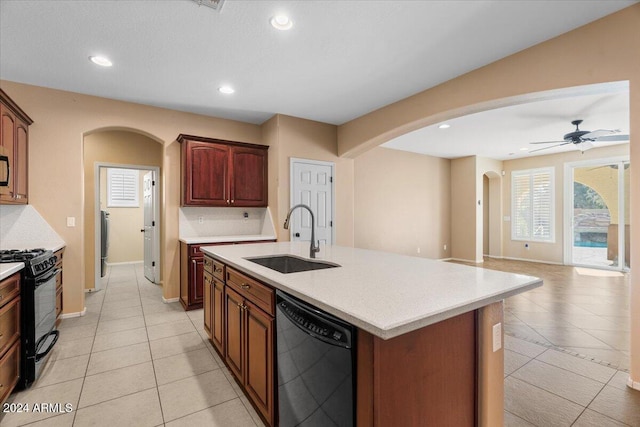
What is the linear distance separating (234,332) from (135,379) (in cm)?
92

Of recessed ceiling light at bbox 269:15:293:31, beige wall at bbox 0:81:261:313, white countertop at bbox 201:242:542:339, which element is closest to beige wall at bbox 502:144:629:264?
white countertop at bbox 201:242:542:339

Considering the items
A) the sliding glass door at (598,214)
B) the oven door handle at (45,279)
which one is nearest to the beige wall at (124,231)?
the oven door handle at (45,279)

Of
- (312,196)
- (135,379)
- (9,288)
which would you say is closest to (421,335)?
(135,379)

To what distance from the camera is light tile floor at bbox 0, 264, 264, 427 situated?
1.85m

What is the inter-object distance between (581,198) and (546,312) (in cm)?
473

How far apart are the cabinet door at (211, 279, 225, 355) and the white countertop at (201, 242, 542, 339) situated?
19.8 inches

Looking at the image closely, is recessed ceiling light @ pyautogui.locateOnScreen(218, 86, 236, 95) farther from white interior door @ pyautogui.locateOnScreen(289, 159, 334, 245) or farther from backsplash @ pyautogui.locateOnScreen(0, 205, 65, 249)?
backsplash @ pyautogui.locateOnScreen(0, 205, 65, 249)

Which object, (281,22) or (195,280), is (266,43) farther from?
(195,280)

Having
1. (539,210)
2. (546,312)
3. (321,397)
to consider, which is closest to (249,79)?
(321,397)

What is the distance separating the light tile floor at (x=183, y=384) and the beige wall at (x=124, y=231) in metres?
4.28

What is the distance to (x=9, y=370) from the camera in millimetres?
1937

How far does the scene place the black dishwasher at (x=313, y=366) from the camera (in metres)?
1.09

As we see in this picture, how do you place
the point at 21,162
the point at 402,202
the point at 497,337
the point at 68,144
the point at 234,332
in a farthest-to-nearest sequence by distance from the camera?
the point at 402,202 < the point at 68,144 < the point at 21,162 < the point at 234,332 < the point at 497,337

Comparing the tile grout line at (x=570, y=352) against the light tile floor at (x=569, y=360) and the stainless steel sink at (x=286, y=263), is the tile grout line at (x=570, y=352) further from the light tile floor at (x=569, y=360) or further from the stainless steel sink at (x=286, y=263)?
the stainless steel sink at (x=286, y=263)
